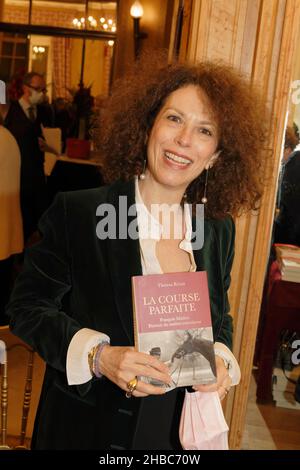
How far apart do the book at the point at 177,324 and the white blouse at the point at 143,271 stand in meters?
0.13

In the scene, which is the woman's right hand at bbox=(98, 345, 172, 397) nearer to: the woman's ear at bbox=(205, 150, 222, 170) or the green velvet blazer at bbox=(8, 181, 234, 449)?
the green velvet blazer at bbox=(8, 181, 234, 449)

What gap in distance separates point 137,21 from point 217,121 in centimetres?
542

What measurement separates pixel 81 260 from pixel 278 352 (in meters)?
1.35

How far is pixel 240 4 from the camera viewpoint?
213 cm

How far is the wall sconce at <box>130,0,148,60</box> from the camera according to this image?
6414 mm

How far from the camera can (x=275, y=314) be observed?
240cm

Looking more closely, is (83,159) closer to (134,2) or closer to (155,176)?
(134,2)

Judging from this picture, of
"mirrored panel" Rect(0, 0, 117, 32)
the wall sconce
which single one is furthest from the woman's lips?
"mirrored panel" Rect(0, 0, 117, 32)

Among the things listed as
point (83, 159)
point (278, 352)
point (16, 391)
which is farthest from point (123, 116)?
point (83, 159)

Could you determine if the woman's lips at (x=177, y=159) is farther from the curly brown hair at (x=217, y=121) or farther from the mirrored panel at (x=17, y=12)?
the mirrored panel at (x=17, y=12)

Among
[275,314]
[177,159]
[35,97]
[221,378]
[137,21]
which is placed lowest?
[275,314]

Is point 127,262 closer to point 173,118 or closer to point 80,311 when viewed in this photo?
point 80,311

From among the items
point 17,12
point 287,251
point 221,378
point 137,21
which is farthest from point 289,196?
point 17,12

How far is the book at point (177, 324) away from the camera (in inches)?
47.3
